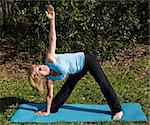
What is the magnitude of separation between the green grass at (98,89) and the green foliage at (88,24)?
57 cm

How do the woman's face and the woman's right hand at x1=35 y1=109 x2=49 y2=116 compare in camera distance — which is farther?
the woman's right hand at x1=35 y1=109 x2=49 y2=116

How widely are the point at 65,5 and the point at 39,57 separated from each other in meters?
1.44

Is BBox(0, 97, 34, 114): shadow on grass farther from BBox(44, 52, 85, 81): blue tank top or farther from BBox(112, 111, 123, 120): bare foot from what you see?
BBox(112, 111, 123, 120): bare foot

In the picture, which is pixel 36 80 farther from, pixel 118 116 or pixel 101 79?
pixel 118 116

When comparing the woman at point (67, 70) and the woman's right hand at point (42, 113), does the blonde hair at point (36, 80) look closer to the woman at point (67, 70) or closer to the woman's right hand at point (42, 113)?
the woman at point (67, 70)

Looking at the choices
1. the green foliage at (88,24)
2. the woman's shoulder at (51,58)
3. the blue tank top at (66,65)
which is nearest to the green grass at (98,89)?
the green foliage at (88,24)

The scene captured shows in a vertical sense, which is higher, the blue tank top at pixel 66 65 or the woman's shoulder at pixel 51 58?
the woman's shoulder at pixel 51 58

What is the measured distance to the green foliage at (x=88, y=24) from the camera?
9.07 metres

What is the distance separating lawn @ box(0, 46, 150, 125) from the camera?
7.27 metres

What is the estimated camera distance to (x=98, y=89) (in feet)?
26.1

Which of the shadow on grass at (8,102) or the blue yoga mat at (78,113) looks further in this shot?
the shadow on grass at (8,102)

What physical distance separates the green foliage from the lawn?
1.63 feet

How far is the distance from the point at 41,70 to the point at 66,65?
391mm

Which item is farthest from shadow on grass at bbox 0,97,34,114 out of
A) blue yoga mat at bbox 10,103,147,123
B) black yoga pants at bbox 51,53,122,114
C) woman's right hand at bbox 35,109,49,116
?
black yoga pants at bbox 51,53,122,114
